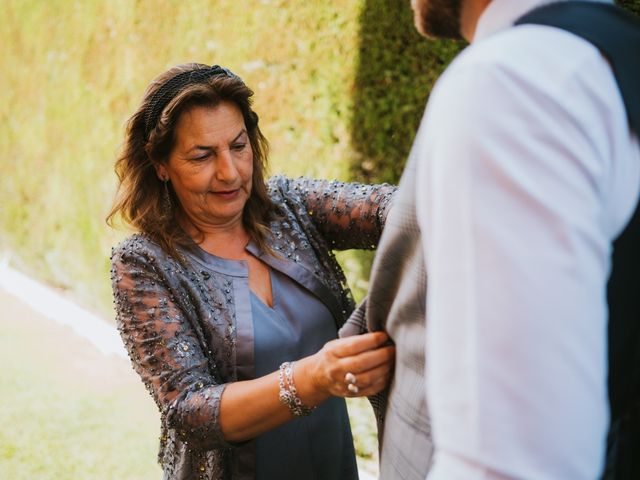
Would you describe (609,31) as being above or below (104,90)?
above

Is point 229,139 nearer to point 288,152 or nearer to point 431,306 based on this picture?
point 431,306

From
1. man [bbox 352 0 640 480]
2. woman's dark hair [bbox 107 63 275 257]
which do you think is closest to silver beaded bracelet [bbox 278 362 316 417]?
woman's dark hair [bbox 107 63 275 257]

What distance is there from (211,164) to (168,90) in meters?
0.25

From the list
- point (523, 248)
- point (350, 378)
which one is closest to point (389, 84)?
point (350, 378)

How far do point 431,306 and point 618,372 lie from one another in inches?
11.5

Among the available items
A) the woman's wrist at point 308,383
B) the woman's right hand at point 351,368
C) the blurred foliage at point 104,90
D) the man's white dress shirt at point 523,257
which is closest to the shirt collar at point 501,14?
the man's white dress shirt at point 523,257

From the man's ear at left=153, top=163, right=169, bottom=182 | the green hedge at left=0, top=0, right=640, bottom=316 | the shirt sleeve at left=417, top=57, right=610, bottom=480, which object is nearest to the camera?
the shirt sleeve at left=417, top=57, right=610, bottom=480

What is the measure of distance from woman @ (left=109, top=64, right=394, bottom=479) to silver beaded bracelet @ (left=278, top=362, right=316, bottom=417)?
10 centimetres

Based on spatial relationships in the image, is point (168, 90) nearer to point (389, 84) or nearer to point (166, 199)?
point (166, 199)

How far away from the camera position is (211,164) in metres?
2.19

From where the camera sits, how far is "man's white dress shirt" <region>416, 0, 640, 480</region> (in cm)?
71


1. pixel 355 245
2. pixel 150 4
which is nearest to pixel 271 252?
pixel 355 245

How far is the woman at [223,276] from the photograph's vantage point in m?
1.93

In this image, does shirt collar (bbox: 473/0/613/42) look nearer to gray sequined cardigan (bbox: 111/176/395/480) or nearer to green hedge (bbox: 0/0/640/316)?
gray sequined cardigan (bbox: 111/176/395/480)
